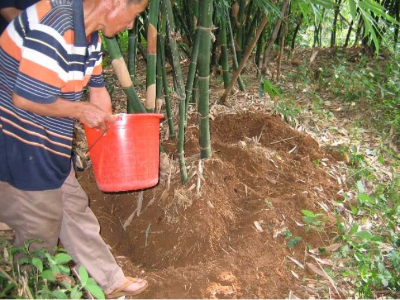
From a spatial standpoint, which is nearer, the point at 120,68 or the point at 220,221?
the point at 120,68

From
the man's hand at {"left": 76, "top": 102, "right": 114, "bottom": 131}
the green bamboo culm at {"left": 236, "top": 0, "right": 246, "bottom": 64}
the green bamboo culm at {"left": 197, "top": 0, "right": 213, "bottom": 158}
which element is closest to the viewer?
the man's hand at {"left": 76, "top": 102, "right": 114, "bottom": 131}

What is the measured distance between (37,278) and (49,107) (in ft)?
1.78

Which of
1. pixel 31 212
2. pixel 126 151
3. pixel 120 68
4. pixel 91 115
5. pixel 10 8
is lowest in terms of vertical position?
pixel 31 212

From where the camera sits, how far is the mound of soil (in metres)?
1.87

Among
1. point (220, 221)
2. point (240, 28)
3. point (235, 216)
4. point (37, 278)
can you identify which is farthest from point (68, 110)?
point (240, 28)

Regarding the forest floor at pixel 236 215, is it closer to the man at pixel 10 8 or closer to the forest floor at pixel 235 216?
the forest floor at pixel 235 216

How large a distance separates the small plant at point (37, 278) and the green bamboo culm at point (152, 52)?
0.90 meters

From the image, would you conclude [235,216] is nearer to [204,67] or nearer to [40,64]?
[204,67]

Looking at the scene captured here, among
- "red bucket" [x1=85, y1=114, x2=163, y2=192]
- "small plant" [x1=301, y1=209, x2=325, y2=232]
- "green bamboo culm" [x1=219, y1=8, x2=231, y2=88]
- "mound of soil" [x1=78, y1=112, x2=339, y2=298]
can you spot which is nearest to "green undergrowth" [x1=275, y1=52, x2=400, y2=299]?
"small plant" [x1=301, y1=209, x2=325, y2=232]

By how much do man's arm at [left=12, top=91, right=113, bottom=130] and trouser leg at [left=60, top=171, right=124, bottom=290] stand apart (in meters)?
0.35

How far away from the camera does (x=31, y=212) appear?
151 cm

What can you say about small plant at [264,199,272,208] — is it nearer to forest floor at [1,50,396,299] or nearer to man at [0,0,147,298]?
forest floor at [1,50,396,299]

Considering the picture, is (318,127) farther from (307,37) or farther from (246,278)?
(307,37)

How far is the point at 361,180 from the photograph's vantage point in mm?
2689
